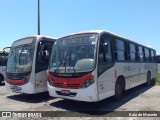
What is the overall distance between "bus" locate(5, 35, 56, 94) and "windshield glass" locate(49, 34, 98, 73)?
4.13ft

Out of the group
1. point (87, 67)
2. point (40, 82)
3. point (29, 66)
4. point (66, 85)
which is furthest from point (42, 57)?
point (87, 67)

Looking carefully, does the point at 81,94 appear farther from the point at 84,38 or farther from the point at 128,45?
the point at 128,45

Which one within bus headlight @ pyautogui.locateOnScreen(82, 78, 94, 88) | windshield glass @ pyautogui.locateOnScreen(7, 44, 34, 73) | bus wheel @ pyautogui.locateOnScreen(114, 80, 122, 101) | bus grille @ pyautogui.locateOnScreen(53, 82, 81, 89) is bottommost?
bus wheel @ pyautogui.locateOnScreen(114, 80, 122, 101)

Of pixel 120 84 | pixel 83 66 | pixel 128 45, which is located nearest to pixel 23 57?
pixel 83 66

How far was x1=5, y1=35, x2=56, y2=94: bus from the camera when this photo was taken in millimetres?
10242

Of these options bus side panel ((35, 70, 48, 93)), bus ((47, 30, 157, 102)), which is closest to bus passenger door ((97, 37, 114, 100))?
bus ((47, 30, 157, 102))

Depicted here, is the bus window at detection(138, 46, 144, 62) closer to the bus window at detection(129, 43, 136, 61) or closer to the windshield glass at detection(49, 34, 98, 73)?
the bus window at detection(129, 43, 136, 61)

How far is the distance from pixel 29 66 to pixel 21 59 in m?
0.71

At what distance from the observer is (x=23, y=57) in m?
10.7

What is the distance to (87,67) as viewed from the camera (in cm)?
809

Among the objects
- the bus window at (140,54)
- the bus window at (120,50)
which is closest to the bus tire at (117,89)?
the bus window at (120,50)

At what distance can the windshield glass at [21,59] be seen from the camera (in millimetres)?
10422

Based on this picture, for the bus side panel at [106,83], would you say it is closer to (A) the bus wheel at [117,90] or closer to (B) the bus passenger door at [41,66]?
(A) the bus wheel at [117,90]

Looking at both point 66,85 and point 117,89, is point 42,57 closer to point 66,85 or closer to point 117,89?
point 66,85
